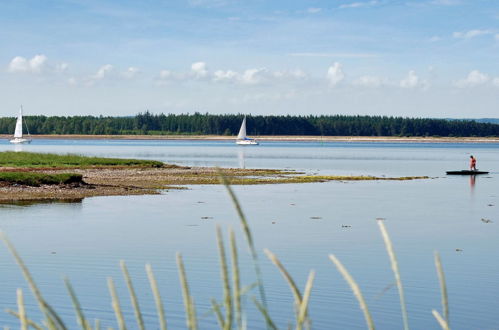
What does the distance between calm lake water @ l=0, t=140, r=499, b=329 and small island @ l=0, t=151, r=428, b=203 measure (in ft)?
11.8

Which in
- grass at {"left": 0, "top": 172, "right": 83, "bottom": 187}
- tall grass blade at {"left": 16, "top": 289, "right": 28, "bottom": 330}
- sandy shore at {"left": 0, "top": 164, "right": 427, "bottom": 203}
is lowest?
sandy shore at {"left": 0, "top": 164, "right": 427, "bottom": 203}

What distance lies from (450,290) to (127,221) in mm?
18184

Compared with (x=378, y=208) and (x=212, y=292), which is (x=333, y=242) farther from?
(x=378, y=208)

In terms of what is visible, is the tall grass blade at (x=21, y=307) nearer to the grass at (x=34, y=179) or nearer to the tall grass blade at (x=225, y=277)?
the tall grass blade at (x=225, y=277)

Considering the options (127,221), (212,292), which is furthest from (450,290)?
(127,221)

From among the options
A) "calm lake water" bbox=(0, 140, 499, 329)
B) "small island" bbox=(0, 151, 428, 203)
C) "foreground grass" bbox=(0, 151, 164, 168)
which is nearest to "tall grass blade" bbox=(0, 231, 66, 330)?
"calm lake water" bbox=(0, 140, 499, 329)

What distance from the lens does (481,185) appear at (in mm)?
63625

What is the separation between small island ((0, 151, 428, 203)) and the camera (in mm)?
48125

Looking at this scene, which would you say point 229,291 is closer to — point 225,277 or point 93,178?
point 225,277

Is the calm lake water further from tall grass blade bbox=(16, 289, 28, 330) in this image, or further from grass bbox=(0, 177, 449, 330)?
tall grass blade bbox=(16, 289, 28, 330)

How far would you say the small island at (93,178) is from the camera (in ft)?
158

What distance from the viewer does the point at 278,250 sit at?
2689 cm

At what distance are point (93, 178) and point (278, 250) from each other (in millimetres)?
37493

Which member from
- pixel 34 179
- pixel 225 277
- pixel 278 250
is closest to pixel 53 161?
pixel 34 179
